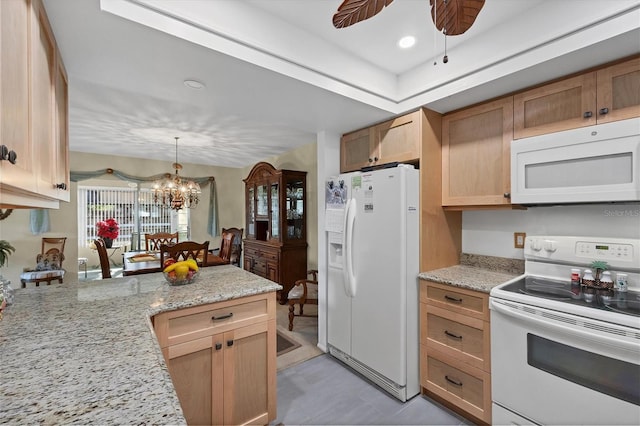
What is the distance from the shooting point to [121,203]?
18.3ft

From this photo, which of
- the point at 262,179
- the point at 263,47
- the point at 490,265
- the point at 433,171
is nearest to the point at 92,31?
the point at 263,47

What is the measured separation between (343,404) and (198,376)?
3.54 ft

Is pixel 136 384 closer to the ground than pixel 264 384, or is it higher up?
higher up

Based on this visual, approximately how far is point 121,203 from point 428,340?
5890 millimetres

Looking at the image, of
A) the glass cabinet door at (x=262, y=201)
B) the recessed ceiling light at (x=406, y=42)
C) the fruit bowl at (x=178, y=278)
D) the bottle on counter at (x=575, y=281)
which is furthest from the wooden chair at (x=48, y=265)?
the bottle on counter at (x=575, y=281)

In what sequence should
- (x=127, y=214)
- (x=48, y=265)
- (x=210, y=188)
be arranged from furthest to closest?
(x=210, y=188) < (x=127, y=214) < (x=48, y=265)

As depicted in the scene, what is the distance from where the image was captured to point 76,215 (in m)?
4.54

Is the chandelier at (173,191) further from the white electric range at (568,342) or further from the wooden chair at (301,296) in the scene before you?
the white electric range at (568,342)

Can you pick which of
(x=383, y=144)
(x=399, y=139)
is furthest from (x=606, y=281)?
(x=383, y=144)

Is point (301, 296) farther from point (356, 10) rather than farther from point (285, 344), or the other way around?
point (356, 10)

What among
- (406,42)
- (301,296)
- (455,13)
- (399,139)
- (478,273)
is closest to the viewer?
(455,13)

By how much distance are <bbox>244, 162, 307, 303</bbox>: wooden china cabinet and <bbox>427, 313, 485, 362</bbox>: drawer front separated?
238 cm

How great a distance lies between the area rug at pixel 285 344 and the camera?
2.77 metres

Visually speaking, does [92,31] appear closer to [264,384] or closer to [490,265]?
[264,384]
